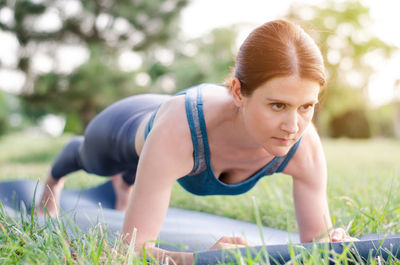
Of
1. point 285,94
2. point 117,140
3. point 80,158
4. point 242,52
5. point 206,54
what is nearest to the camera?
point 285,94

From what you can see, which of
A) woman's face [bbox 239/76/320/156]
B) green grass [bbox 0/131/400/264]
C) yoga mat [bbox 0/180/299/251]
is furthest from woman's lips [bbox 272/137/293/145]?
yoga mat [bbox 0/180/299/251]

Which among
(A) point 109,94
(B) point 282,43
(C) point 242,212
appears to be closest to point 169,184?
(B) point 282,43

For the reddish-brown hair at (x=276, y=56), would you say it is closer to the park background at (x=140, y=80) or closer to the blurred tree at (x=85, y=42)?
the park background at (x=140, y=80)

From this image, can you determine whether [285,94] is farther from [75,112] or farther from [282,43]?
[75,112]

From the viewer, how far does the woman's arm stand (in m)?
1.89

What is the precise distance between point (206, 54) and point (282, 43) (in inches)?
447

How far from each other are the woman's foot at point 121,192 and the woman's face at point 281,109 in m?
1.82

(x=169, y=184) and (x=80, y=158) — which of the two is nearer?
(x=169, y=184)

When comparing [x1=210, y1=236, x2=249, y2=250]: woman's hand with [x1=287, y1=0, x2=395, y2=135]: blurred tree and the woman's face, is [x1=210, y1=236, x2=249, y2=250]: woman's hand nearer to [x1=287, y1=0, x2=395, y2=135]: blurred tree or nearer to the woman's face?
the woman's face

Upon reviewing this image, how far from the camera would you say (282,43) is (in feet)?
4.94

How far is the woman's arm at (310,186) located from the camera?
6.20ft

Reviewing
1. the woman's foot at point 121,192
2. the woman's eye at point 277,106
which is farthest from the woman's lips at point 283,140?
the woman's foot at point 121,192

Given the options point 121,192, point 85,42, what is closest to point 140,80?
point 85,42

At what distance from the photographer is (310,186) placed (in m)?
1.93
